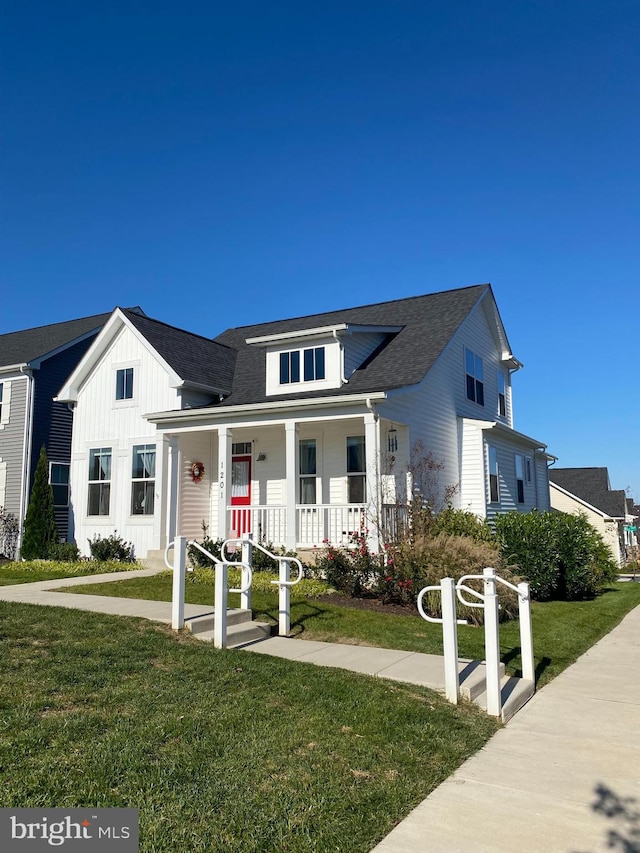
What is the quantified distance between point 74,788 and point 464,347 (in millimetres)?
16630

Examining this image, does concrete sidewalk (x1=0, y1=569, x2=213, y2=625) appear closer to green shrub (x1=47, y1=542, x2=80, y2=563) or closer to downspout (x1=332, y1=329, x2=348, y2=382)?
green shrub (x1=47, y1=542, x2=80, y2=563)

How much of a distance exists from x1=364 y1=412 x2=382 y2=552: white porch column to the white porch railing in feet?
0.82

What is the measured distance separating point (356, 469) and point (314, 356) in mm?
2965

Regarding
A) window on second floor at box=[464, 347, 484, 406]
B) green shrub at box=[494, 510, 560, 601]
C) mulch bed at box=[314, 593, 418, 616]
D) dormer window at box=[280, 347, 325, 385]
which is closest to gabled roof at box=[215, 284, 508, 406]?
dormer window at box=[280, 347, 325, 385]

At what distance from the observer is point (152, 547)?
668 inches

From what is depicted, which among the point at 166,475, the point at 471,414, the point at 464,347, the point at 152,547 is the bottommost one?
the point at 152,547

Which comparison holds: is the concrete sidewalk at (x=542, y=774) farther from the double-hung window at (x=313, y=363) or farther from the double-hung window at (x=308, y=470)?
the double-hung window at (x=313, y=363)

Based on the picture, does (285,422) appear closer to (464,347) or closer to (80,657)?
(464,347)

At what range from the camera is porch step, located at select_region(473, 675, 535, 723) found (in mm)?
5728

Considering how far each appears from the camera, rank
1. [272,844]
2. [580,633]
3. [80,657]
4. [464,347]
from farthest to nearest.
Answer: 1. [464,347]
2. [580,633]
3. [80,657]
4. [272,844]

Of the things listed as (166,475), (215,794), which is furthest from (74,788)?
(166,475)

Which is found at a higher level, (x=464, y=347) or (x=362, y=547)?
(x=464, y=347)

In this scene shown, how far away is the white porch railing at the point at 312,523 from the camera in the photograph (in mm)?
14453

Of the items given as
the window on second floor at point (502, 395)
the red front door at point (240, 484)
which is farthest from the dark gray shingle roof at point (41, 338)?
the window on second floor at point (502, 395)
